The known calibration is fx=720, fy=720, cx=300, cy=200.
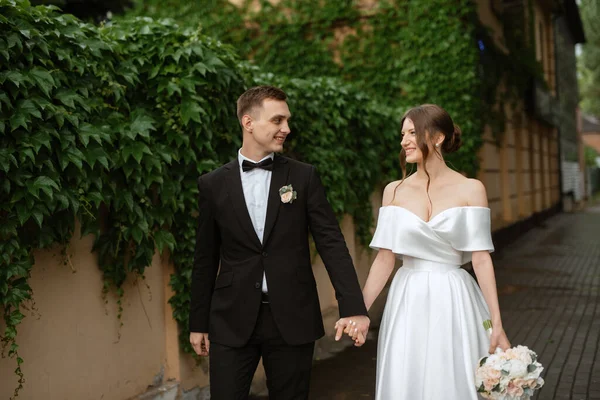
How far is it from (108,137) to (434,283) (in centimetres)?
192

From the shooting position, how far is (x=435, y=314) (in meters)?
3.30

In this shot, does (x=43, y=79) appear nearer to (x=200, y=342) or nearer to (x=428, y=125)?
(x=200, y=342)

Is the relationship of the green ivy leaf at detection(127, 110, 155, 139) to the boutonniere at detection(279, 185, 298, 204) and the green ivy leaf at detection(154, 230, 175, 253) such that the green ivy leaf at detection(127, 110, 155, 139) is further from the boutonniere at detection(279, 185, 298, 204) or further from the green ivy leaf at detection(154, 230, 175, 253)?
the boutonniere at detection(279, 185, 298, 204)

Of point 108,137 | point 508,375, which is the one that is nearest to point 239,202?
point 108,137

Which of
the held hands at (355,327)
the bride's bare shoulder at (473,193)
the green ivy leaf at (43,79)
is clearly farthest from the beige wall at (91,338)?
the bride's bare shoulder at (473,193)

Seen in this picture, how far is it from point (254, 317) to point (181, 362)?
1955mm

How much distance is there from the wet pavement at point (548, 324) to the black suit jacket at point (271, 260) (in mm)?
2337

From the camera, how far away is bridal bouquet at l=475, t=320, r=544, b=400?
115 inches

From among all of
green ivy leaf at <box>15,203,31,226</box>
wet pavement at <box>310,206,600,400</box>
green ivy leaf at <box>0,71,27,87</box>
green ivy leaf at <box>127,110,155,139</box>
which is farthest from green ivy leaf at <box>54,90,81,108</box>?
wet pavement at <box>310,206,600,400</box>

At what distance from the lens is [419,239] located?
10.9 ft

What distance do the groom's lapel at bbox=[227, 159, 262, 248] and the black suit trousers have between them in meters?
0.33

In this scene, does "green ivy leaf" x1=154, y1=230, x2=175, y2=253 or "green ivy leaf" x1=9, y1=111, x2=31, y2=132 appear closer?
"green ivy leaf" x1=9, y1=111, x2=31, y2=132

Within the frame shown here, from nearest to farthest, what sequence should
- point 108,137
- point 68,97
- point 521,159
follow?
point 68,97
point 108,137
point 521,159

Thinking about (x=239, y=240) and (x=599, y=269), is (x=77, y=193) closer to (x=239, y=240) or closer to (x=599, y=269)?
(x=239, y=240)
